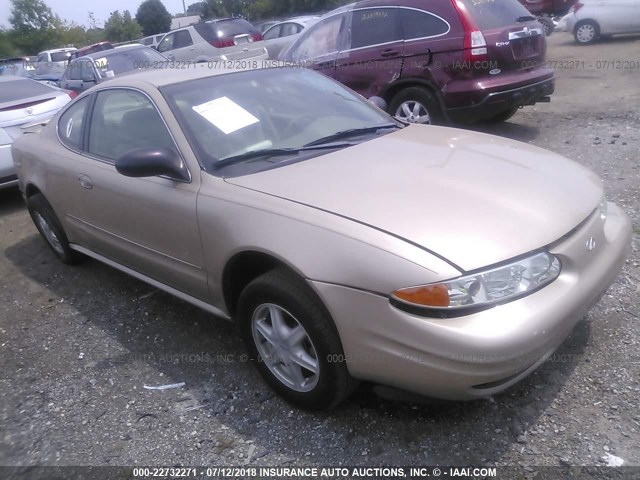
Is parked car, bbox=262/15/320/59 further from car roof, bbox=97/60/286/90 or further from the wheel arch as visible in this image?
the wheel arch

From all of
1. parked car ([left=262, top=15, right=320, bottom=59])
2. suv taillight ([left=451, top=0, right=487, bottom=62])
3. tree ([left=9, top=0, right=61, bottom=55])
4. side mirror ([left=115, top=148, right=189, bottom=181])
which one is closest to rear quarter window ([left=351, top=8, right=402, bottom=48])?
suv taillight ([left=451, top=0, right=487, bottom=62])

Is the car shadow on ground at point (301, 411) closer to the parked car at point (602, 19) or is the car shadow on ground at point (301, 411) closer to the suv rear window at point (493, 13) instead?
the suv rear window at point (493, 13)

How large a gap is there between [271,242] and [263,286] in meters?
0.21

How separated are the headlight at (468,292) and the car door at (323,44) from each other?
530 centimetres

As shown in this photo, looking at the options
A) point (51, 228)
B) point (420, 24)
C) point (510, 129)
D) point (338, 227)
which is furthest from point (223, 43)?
point (338, 227)

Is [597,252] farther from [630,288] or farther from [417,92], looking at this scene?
[417,92]

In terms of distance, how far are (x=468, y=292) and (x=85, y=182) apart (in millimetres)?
2643

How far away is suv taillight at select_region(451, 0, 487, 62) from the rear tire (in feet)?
14.0

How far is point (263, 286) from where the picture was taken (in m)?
2.51

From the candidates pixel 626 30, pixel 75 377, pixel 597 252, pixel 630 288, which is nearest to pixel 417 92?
pixel 630 288

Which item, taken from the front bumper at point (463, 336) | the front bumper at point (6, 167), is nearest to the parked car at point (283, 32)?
the front bumper at point (6, 167)

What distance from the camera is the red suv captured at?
19.4ft

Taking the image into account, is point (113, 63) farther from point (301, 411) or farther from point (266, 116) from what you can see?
point (301, 411)

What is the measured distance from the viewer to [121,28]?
49188 mm
